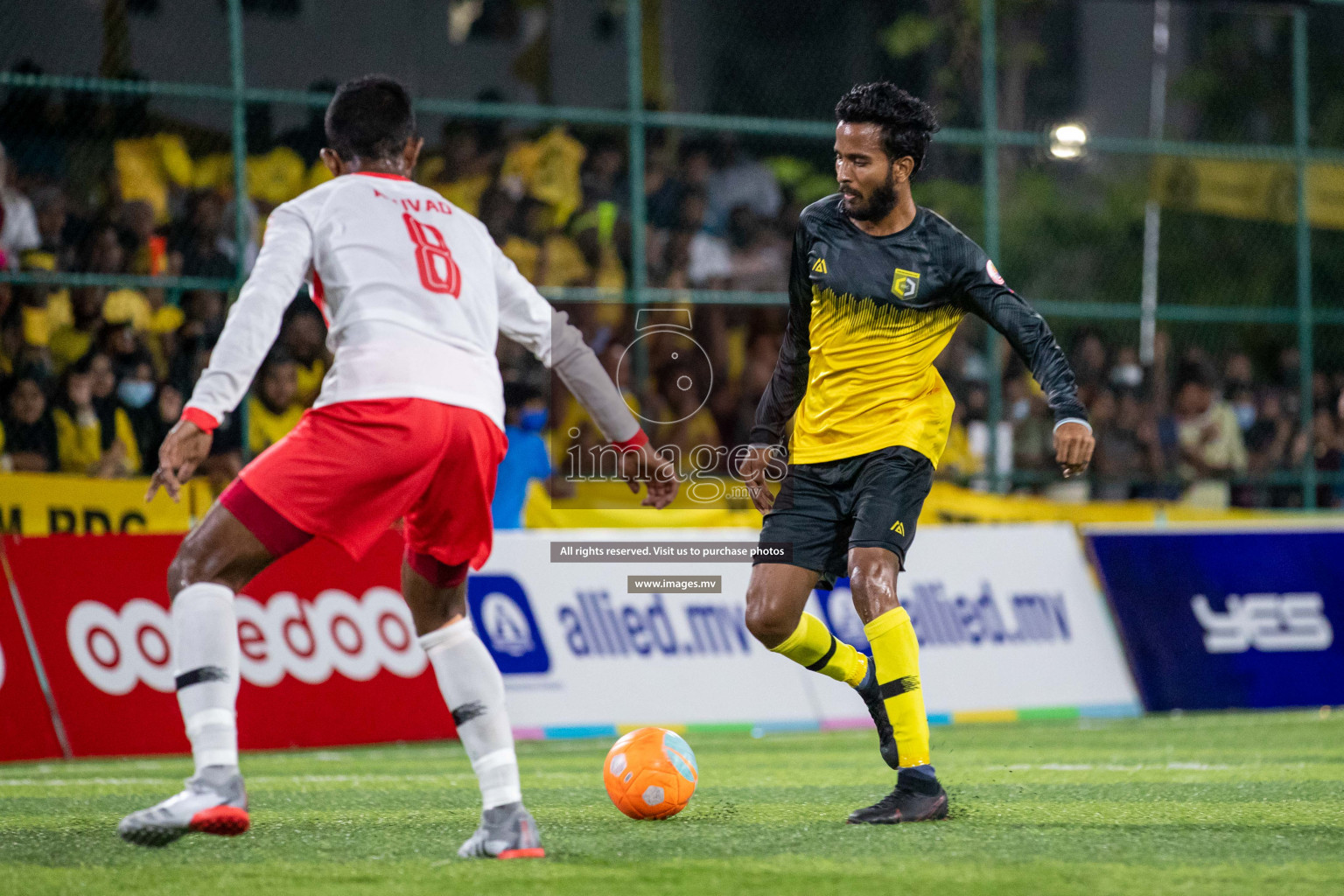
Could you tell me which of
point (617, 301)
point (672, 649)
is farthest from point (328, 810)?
point (617, 301)

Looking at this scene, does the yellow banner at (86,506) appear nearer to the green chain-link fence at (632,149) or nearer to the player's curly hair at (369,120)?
the green chain-link fence at (632,149)

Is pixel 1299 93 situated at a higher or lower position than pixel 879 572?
higher

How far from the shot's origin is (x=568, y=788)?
6.84 metres

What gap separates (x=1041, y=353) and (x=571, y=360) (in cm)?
172

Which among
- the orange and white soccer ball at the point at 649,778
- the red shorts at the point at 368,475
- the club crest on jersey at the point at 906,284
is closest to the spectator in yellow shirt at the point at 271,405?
the orange and white soccer ball at the point at 649,778

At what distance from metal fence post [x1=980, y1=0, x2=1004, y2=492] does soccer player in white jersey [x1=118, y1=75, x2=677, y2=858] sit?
9779 mm

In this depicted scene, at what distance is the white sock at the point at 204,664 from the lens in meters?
4.30

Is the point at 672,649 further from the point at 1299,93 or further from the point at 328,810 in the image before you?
the point at 1299,93

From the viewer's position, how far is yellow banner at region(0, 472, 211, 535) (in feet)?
34.8

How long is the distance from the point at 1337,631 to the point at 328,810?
27.4ft

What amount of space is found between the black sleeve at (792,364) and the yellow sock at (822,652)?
0.75 metres

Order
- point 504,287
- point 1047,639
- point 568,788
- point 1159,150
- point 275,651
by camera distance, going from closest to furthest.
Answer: point 504,287 < point 568,788 < point 275,651 < point 1047,639 < point 1159,150

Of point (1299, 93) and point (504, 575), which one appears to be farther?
point (1299, 93)

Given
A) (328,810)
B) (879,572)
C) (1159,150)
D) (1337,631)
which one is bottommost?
(1337,631)
